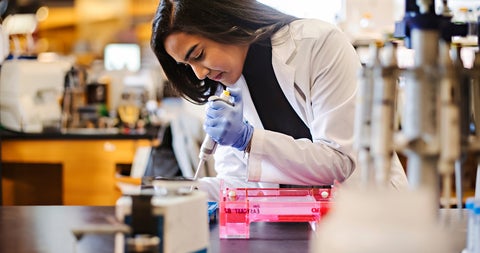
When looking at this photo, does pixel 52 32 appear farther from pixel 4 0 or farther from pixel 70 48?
pixel 4 0

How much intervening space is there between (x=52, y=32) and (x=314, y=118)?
10.9m

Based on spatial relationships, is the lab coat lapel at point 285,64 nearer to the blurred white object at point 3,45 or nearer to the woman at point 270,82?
the woman at point 270,82

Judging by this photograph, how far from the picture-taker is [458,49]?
103cm

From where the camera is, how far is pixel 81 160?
188 inches

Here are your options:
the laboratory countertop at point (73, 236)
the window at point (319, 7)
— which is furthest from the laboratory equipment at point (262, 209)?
the window at point (319, 7)

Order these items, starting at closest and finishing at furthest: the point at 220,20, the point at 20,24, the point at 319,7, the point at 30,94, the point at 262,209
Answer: the point at 262,209
the point at 220,20
the point at 30,94
the point at 20,24
the point at 319,7

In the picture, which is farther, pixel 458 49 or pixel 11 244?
pixel 11 244

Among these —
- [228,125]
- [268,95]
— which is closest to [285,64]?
[268,95]

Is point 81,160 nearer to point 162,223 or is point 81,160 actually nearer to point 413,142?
point 162,223

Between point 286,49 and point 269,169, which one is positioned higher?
point 286,49

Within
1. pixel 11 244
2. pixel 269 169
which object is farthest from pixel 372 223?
pixel 269 169

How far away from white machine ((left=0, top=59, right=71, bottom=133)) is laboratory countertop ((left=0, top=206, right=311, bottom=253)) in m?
3.16

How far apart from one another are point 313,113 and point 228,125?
285mm

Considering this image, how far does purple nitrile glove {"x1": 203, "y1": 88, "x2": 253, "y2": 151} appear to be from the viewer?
179cm
